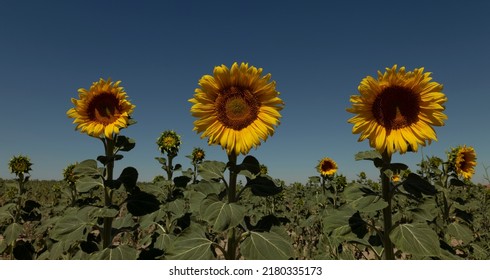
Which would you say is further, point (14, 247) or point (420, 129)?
point (14, 247)

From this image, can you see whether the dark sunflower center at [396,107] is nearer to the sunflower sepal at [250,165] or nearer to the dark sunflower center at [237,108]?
the dark sunflower center at [237,108]

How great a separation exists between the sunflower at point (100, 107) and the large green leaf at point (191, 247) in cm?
158

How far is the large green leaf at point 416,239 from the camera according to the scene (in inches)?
105

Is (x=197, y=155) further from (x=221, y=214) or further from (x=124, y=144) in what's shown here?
(x=221, y=214)

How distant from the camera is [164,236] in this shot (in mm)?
4371

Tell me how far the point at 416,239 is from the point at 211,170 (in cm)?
194

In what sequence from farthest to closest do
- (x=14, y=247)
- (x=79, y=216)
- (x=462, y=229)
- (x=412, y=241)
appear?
(x=14, y=247)
(x=462, y=229)
(x=79, y=216)
(x=412, y=241)

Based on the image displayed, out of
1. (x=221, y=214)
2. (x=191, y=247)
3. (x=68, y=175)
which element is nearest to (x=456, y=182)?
(x=221, y=214)

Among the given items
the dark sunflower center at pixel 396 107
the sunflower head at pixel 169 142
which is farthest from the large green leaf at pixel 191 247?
the sunflower head at pixel 169 142

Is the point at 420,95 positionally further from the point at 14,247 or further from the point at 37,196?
the point at 37,196

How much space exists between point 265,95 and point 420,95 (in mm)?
1594

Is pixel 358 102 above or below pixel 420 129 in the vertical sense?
above

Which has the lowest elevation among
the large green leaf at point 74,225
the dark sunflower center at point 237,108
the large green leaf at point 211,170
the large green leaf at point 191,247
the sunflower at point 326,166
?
the large green leaf at point 191,247
